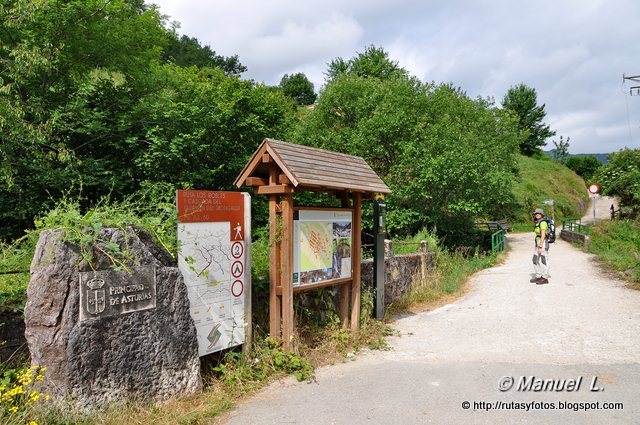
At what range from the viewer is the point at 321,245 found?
6762 millimetres

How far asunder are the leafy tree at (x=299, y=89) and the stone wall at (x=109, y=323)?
170 ft

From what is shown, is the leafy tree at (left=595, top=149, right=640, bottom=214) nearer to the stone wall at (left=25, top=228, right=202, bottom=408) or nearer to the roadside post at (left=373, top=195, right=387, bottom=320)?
the roadside post at (left=373, top=195, right=387, bottom=320)

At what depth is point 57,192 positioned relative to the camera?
566 inches

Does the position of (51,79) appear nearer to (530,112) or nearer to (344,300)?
(344,300)

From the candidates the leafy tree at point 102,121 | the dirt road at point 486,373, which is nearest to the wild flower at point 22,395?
the dirt road at point 486,373

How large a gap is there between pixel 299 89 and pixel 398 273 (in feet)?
157

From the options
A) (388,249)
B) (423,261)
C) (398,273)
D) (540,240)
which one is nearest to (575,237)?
(540,240)

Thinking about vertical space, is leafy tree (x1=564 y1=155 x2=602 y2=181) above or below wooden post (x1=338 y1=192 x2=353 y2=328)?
above

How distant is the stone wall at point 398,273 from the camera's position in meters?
9.03

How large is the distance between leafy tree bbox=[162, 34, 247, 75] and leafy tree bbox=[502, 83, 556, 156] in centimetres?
3557

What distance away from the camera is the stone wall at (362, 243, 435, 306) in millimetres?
9029

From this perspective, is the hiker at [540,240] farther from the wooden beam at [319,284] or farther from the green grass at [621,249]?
the wooden beam at [319,284]

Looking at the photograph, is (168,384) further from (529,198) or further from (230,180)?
(529,198)

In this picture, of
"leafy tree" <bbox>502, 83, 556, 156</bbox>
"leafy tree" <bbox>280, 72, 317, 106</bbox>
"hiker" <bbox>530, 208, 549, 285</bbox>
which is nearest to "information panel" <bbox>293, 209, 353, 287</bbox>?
"hiker" <bbox>530, 208, 549, 285</bbox>
